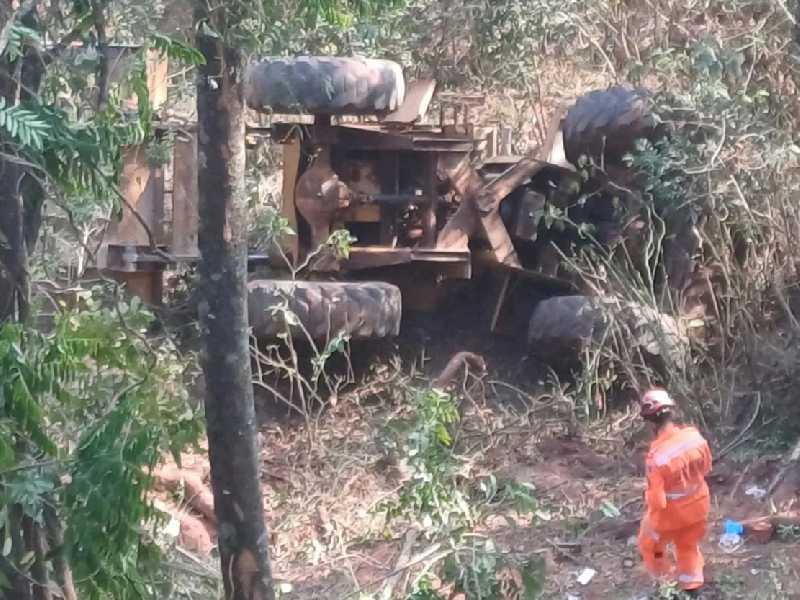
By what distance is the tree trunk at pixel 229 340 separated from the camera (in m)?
5.41

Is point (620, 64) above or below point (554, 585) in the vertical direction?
above

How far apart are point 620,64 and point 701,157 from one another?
13.0ft

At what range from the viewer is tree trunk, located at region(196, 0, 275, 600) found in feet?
17.7

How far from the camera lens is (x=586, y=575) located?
6680 mm

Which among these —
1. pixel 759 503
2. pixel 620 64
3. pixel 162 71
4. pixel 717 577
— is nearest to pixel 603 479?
pixel 759 503

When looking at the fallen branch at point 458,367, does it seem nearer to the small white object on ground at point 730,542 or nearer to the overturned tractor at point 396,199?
the overturned tractor at point 396,199

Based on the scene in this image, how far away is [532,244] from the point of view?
10.2 m

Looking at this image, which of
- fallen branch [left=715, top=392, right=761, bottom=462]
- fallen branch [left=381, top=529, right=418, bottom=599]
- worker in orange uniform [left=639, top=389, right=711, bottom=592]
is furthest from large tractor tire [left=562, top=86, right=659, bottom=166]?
fallen branch [left=381, top=529, right=418, bottom=599]

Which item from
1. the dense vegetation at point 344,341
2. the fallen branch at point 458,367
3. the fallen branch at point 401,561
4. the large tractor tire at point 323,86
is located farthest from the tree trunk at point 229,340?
the fallen branch at point 458,367

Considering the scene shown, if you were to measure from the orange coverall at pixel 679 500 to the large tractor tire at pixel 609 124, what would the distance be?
10.6 ft

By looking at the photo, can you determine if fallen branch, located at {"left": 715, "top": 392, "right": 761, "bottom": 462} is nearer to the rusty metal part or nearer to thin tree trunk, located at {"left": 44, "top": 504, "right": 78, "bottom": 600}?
the rusty metal part

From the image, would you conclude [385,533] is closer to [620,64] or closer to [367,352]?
[367,352]

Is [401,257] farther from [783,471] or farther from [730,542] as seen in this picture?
[730,542]

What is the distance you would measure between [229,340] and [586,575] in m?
2.32
